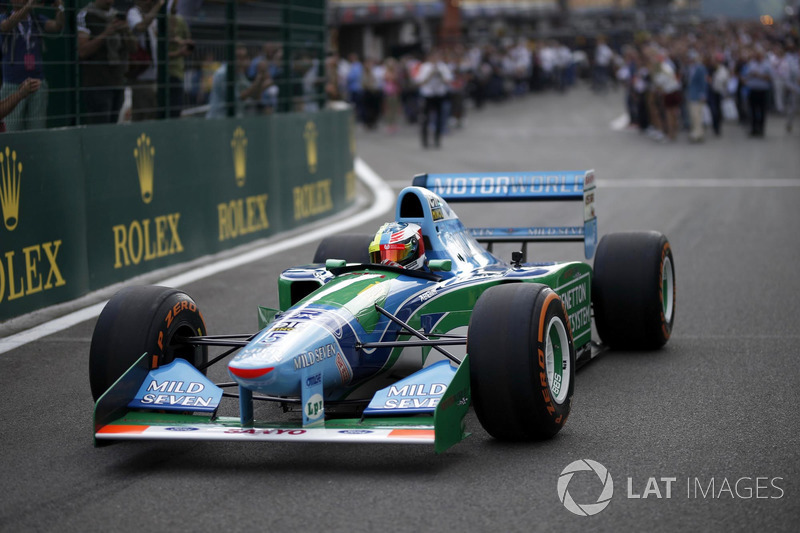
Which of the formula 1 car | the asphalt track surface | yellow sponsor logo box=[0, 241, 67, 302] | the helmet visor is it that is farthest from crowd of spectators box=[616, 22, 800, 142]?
the helmet visor

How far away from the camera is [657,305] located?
7.82 meters

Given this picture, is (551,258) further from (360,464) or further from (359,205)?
(360,464)

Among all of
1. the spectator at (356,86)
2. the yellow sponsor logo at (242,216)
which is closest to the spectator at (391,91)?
the spectator at (356,86)

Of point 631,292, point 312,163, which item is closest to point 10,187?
point 631,292

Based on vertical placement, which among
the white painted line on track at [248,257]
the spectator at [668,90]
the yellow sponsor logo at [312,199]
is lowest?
the white painted line on track at [248,257]

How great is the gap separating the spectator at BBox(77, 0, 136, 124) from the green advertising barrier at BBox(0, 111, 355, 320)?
1.07ft

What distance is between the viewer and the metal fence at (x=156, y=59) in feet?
31.3

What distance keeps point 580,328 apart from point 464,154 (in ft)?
59.1

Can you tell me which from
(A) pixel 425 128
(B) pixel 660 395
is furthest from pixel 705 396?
(A) pixel 425 128

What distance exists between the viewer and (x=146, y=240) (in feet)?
35.9

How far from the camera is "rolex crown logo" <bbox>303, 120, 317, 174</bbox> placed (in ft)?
50.3

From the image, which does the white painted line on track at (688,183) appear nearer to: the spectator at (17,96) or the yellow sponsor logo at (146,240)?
the yellow sponsor logo at (146,240)

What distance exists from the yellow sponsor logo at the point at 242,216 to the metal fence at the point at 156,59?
1.08 m

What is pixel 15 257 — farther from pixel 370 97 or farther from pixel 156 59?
pixel 370 97
